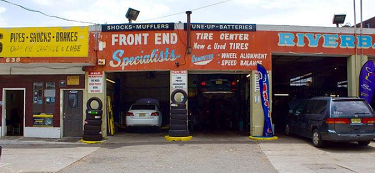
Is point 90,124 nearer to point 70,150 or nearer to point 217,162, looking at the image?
point 70,150

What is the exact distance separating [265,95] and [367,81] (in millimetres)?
4233

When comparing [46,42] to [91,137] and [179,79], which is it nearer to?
[91,137]

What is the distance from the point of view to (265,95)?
13.1 metres

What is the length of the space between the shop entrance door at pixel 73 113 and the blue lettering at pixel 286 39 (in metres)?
8.48

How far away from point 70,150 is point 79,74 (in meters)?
3.88

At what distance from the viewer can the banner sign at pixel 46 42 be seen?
44.6 feet

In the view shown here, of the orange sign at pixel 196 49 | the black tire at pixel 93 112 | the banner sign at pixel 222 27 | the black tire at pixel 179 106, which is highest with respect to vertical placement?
the banner sign at pixel 222 27

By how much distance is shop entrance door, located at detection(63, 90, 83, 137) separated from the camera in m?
14.0

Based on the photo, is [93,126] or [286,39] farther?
[286,39]

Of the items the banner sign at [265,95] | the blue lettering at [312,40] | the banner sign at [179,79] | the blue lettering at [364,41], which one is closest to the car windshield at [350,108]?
the banner sign at [265,95]

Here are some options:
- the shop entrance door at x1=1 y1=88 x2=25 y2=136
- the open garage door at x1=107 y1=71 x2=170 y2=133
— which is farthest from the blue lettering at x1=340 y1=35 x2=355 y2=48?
the shop entrance door at x1=1 y1=88 x2=25 y2=136

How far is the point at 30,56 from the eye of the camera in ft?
44.4

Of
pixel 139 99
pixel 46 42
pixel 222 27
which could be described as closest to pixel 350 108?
pixel 222 27

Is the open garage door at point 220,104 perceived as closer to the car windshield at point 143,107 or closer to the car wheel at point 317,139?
the car windshield at point 143,107
